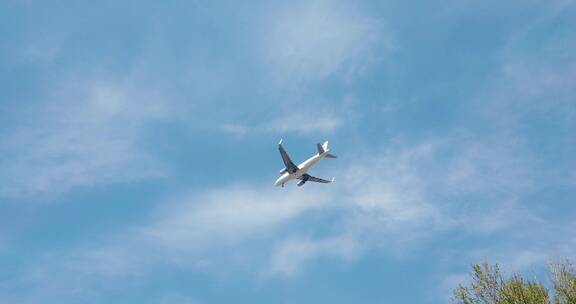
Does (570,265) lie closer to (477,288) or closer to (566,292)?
(566,292)

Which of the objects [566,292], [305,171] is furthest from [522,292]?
[305,171]

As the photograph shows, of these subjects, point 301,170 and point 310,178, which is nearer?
point 301,170

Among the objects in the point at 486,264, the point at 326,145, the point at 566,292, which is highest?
the point at 326,145

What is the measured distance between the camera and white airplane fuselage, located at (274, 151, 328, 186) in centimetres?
10561

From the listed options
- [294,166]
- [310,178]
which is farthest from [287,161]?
[310,178]

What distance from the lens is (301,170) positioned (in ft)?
350

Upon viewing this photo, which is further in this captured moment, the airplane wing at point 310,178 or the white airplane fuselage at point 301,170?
the airplane wing at point 310,178

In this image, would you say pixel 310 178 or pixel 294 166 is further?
pixel 310 178

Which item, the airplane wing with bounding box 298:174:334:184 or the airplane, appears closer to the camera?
the airplane

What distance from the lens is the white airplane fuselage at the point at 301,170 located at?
10561cm

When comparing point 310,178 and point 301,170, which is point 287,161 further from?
point 310,178

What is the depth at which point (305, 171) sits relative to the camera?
108m

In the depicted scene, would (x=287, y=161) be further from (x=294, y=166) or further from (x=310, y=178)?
(x=310, y=178)

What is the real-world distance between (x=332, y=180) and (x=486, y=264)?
48.7 m
